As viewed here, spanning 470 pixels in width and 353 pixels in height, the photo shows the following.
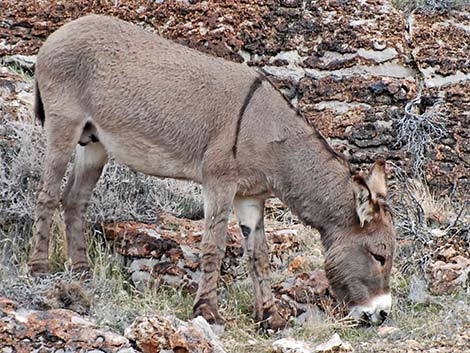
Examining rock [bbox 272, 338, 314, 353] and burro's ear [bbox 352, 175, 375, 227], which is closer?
rock [bbox 272, 338, 314, 353]

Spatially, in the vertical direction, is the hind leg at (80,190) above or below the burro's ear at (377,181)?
below

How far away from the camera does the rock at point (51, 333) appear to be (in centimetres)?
467

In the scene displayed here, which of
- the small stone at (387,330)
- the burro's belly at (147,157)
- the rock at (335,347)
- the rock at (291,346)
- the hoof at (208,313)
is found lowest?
the hoof at (208,313)

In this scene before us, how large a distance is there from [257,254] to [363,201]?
885 mm

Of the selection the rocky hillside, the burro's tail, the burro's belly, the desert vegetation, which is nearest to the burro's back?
the burro's belly

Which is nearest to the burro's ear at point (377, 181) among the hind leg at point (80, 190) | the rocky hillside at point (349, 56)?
the hind leg at point (80, 190)

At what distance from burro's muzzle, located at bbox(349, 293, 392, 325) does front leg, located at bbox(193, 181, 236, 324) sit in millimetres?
985

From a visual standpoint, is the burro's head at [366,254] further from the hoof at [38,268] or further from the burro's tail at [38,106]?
the burro's tail at [38,106]

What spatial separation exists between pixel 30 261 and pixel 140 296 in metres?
0.83

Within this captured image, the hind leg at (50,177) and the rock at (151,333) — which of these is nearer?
the rock at (151,333)

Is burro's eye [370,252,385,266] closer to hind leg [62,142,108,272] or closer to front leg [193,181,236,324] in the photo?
front leg [193,181,236,324]

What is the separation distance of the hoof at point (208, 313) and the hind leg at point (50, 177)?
1169mm

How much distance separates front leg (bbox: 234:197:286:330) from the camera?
6355 mm

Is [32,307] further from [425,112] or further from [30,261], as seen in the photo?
[425,112]
